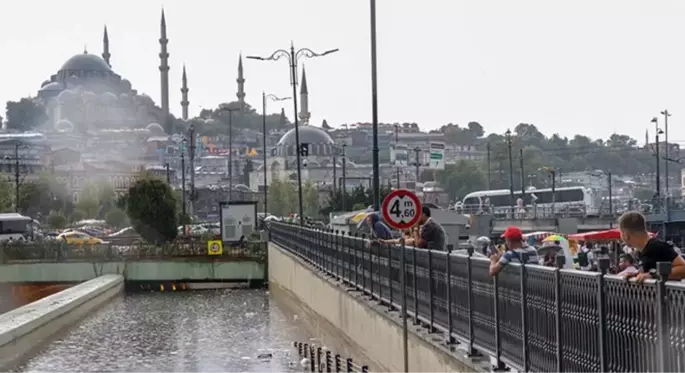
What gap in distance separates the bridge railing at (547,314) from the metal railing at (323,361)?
104cm

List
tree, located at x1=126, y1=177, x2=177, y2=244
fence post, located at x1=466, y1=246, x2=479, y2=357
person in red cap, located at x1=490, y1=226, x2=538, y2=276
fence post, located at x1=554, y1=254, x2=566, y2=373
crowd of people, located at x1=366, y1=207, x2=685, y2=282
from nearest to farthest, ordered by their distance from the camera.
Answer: crowd of people, located at x1=366, y1=207, x2=685, y2=282
fence post, located at x1=554, y1=254, x2=566, y2=373
person in red cap, located at x1=490, y1=226, x2=538, y2=276
fence post, located at x1=466, y1=246, x2=479, y2=357
tree, located at x1=126, y1=177, x2=177, y2=244

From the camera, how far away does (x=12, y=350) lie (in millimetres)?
26109

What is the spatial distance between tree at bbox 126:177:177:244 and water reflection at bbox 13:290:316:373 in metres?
23.1

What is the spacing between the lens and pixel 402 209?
51.8 feet

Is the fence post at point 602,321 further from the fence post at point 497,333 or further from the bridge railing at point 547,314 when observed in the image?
the fence post at point 497,333

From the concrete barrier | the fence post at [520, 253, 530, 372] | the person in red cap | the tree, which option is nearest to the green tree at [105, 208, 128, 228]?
the tree

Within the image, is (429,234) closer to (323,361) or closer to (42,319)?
(323,361)

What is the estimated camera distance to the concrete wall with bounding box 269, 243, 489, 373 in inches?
545

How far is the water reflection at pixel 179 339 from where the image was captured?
79.7 feet

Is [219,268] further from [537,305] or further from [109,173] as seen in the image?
[109,173]

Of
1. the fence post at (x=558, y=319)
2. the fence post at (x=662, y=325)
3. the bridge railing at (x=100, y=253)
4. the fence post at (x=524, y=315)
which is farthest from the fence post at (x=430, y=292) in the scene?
the bridge railing at (x=100, y=253)

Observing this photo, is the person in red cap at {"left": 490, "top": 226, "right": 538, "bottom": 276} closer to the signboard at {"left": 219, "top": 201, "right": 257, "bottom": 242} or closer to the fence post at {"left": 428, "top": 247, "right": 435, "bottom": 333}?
the fence post at {"left": 428, "top": 247, "right": 435, "bottom": 333}

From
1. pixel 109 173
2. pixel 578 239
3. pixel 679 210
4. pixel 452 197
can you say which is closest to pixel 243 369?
pixel 578 239

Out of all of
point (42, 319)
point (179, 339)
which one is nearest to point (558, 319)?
point (179, 339)
